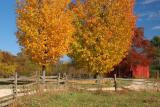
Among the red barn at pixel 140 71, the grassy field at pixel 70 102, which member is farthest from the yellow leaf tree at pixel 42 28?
the red barn at pixel 140 71

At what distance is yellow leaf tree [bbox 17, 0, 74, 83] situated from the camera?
41.1 m

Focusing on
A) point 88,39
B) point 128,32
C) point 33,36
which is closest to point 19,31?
point 33,36

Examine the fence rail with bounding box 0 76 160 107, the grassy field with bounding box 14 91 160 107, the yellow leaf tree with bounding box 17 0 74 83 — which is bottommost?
the grassy field with bounding box 14 91 160 107

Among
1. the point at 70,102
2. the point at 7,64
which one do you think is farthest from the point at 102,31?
the point at 7,64

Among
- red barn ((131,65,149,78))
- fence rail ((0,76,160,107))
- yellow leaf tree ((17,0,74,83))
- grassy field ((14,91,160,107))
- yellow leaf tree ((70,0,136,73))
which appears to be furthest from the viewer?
red barn ((131,65,149,78))

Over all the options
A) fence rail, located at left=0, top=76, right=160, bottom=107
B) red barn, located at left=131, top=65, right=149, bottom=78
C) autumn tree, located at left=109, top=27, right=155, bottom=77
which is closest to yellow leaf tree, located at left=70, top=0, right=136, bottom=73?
fence rail, located at left=0, top=76, right=160, bottom=107

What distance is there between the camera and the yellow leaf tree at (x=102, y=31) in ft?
150

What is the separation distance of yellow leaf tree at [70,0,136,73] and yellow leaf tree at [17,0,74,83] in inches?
176

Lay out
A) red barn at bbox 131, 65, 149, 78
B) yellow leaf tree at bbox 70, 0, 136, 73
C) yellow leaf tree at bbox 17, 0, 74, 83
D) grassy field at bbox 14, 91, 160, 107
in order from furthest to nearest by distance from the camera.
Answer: red barn at bbox 131, 65, 149, 78 → yellow leaf tree at bbox 70, 0, 136, 73 → yellow leaf tree at bbox 17, 0, 74, 83 → grassy field at bbox 14, 91, 160, 107

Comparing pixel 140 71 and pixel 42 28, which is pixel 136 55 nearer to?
pixel 140 71

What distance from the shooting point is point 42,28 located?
41.7m

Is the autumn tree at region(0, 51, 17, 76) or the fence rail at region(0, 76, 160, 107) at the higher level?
the autumn tree at region(0, 51, 17, 76)

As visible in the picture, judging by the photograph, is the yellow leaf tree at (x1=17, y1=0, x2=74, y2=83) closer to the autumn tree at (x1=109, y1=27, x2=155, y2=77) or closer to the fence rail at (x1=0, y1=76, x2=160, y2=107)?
the fence rail at (x1=0, y1=76, x2=160, y2=107)

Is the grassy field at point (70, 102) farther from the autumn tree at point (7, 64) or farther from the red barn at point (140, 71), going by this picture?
the red barn at point (140, 71)
